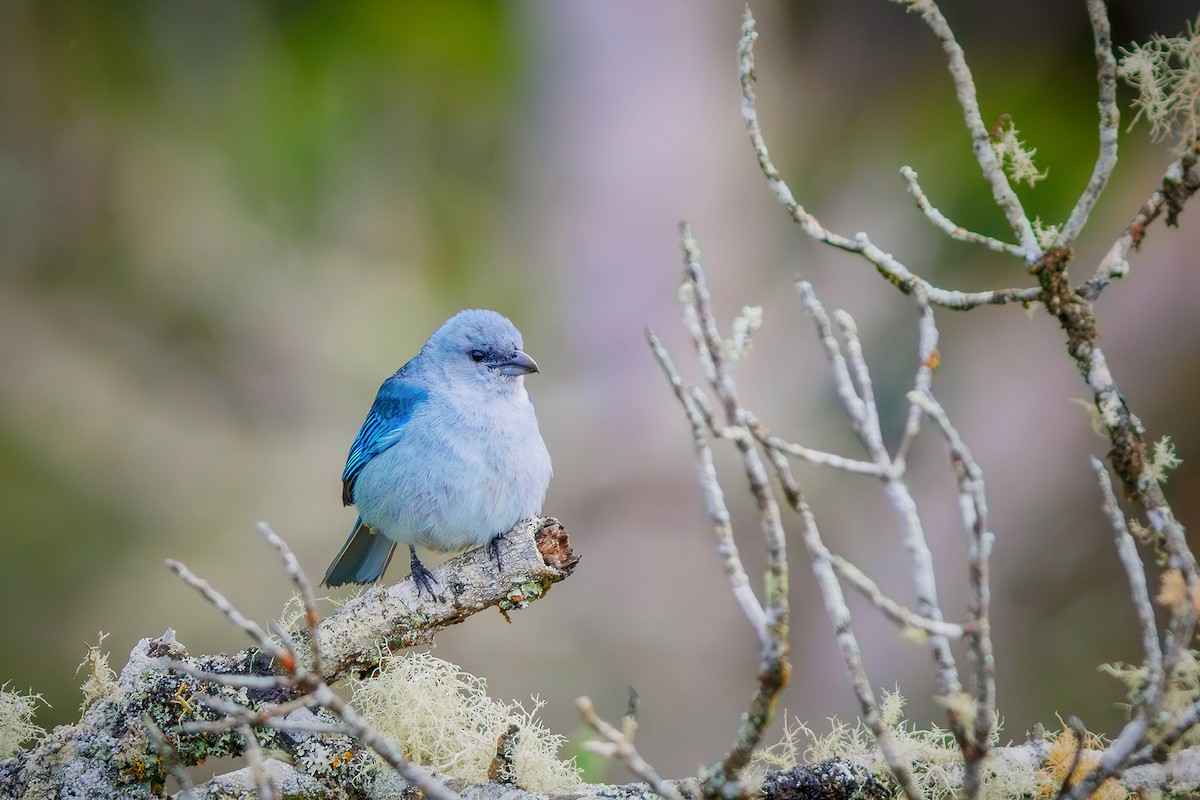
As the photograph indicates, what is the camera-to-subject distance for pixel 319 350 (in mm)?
5238

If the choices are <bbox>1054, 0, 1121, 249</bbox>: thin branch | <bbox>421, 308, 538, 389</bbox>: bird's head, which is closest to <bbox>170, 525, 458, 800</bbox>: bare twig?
<bbox>1054, 0, 1121, 249</bbox>: thin branch

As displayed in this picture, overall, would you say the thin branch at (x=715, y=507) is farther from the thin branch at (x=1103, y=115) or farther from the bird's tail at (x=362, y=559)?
the bird's tail at (x=362, y=559)

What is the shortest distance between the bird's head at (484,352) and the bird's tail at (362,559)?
571mm

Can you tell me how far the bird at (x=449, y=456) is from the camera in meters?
2.79

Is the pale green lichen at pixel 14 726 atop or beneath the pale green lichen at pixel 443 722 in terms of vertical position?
beneath

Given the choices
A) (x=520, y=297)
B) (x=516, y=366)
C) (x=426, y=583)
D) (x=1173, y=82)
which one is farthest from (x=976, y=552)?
(x=520, y=297)

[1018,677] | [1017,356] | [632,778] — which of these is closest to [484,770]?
[632,778]

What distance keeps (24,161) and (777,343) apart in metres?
3.84

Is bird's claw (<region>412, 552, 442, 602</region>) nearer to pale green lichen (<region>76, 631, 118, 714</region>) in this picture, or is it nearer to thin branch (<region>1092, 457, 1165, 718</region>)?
pale green lichen (<region>76, 631, 118, 714</region>)

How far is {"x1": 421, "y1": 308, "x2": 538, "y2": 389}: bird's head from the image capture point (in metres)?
3.15

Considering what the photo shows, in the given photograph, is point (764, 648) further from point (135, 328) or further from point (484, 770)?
point (135, 328)

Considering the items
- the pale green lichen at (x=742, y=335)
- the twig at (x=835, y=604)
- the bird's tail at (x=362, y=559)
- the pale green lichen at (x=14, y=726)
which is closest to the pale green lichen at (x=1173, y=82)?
the pale green lichen at (x=742, y=335)

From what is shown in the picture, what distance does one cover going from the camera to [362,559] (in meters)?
3.21

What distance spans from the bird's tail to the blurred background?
6.52 feet
